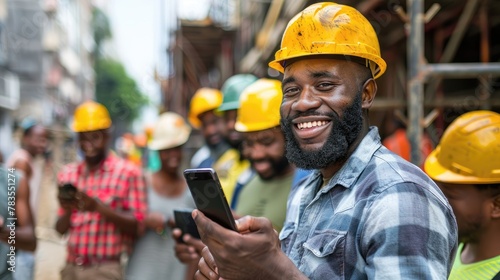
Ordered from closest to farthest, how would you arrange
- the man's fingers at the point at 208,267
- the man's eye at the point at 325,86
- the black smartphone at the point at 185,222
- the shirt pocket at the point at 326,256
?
the shirt pocket at the point at 326,256 < the man's fingers at the point at 208,267 < the man's eye at the point at 325,86 < the black smartphone at the point at 185,222

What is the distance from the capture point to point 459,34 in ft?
15.9

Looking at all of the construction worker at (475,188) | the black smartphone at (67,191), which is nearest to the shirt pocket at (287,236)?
the construction worker at (475,188)

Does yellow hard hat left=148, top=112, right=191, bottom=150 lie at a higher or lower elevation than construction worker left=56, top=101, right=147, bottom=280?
higher

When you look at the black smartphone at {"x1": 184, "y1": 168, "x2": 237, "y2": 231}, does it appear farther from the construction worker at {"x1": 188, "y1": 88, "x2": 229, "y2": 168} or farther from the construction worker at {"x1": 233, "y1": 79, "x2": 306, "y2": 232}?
the construction worker at {"x1": 188, "y1": 88, "x2": 229, "y2": 168}

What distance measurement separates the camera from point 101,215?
4.34m

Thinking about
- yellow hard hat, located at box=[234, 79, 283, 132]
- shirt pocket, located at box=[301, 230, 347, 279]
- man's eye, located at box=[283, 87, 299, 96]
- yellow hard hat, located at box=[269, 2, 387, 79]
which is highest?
yellow hard hat, located at box=[269, 2, 387, 79]

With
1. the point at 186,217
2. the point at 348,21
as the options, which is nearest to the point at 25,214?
the point at 186,217

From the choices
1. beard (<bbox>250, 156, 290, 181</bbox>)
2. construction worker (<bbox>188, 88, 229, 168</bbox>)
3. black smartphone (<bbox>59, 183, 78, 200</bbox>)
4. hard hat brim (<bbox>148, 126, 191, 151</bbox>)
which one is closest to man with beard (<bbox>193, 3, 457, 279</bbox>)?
beard (<bbox>250, 156, 290, 181</bbox>)

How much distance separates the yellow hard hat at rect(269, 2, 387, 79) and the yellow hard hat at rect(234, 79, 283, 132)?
1889 mm

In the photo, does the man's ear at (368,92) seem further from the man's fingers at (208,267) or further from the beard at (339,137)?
the man's fingers at (208,267)

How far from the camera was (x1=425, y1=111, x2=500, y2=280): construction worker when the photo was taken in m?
2.36

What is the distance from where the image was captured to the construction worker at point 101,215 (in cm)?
440

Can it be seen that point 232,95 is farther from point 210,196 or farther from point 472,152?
point 210,196

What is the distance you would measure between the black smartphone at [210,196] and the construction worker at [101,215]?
2.72 metres
